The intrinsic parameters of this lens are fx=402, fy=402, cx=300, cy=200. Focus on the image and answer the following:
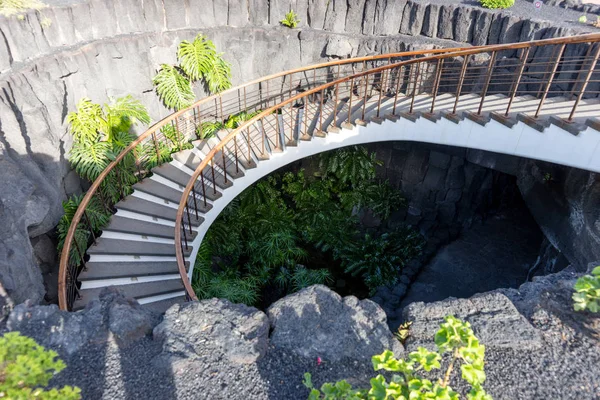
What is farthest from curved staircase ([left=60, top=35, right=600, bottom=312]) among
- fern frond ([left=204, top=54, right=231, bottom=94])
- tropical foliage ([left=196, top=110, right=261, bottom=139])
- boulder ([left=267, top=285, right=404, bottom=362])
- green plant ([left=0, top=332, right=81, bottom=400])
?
green plant ([left=0, top=332, right=81, bottom=400])

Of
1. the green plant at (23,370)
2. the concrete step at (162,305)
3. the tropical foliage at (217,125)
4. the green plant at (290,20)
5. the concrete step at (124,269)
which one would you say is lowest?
the concrete step at (162,305)

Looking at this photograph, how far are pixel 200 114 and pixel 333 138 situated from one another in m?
2.77

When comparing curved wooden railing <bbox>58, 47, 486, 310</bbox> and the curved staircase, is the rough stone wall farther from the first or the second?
the curved staircase

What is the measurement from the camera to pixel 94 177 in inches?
227

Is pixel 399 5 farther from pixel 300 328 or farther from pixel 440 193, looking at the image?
pixel 300 328

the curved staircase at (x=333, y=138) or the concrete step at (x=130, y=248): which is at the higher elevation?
the curved staircase at (x=333, y=138)

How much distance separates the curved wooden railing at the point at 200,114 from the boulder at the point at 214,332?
2291mm

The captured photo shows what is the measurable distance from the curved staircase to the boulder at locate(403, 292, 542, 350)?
7.87 feet

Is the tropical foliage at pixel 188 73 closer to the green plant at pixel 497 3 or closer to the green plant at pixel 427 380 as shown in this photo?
the green plant at pixel 497 3

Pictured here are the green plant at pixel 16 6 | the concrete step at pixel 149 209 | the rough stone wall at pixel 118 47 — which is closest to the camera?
the rough stone wall at pixel 118 47

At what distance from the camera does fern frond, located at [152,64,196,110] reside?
6898 mm

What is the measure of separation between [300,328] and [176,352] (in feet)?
→ 2.91

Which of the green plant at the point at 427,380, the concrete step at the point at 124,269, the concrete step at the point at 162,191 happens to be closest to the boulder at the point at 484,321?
the green plant at the point at 427,380

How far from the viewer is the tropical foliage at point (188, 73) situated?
693 cm
